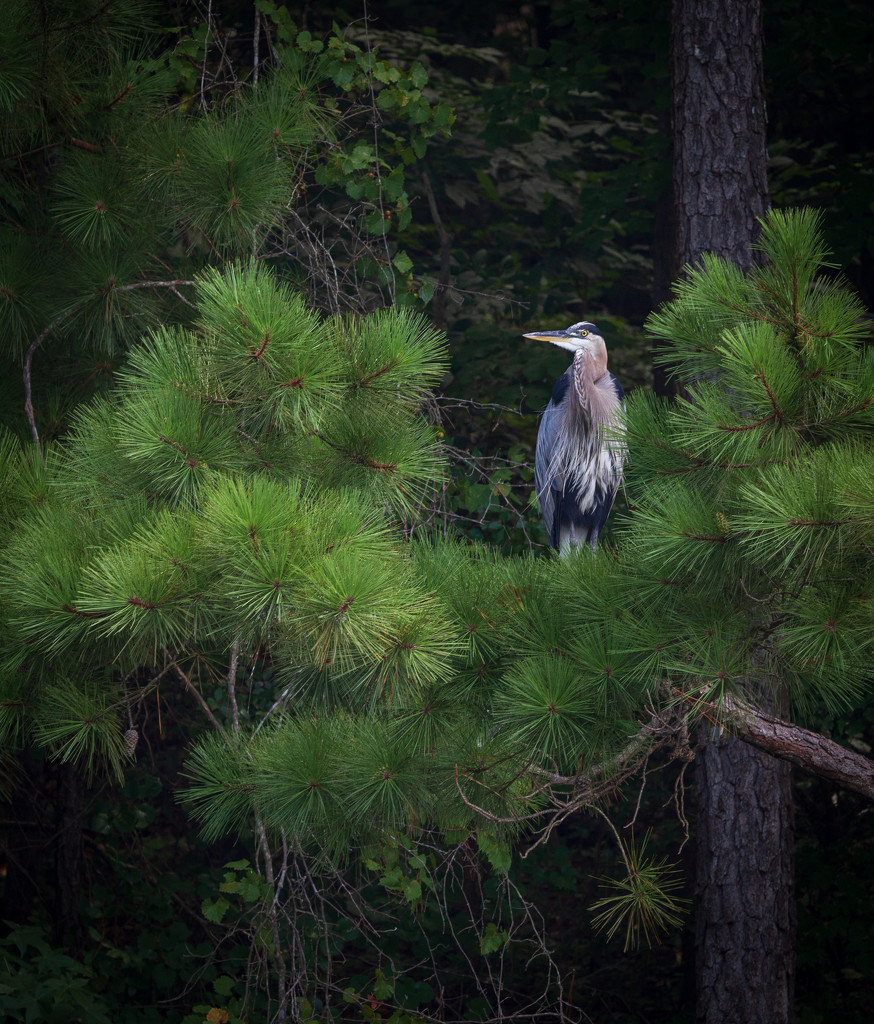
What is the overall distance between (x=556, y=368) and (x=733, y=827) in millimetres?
1845

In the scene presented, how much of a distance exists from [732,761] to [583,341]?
4.85ft

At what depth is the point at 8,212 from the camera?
9.42 ft

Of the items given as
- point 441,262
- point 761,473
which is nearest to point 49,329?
point 761,473

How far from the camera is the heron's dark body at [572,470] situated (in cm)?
336

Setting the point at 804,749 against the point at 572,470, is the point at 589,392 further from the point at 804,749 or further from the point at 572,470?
the point at 804,749

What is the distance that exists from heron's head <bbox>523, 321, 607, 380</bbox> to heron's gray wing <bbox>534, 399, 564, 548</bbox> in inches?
8.3

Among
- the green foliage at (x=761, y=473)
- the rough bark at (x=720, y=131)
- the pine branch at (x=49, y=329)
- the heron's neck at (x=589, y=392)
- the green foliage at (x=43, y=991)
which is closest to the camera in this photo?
the green foliage at (x=761, y=473)

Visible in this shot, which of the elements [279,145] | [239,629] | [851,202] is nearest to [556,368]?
[851,202]

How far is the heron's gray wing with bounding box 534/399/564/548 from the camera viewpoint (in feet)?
11.4

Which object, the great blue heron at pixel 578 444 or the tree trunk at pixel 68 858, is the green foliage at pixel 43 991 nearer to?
the tree trunk at pixel 68 858

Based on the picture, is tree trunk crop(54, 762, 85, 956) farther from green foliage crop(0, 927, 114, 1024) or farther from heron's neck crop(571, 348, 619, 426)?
heron's neck crop(571, 348, 619, 426)

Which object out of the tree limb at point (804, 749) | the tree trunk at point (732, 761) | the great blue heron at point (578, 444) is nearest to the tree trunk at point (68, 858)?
the great blue heron at point (578, 444)

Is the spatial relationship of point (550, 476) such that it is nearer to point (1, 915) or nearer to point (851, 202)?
point (851, 202)

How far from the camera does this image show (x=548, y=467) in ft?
11.6
